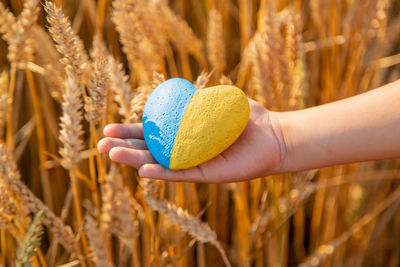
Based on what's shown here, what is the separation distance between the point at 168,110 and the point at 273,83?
24 centimetres

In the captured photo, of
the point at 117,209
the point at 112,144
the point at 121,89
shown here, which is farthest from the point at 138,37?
the point at 117,209

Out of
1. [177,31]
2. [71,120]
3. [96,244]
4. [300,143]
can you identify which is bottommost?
[96,244]

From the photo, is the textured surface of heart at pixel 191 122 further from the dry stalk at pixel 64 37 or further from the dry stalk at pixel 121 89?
the dry stalk at pixel 64 37

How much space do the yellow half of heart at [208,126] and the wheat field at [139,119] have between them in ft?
0.15

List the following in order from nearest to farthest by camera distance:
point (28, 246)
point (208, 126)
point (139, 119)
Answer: point (28, 246) → point (208, 126) → point (139, 119)

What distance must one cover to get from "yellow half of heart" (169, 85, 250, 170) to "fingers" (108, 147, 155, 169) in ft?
0.17

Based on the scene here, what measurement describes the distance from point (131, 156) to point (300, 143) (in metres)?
0.31

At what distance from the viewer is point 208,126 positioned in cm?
70

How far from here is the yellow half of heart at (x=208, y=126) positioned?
2.29ft

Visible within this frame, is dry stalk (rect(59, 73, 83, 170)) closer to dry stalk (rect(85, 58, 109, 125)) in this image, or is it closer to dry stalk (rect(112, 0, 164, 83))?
dry stalk (rect(85, 58, 109, 125))

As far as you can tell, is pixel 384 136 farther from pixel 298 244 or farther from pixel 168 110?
pixel 298 244

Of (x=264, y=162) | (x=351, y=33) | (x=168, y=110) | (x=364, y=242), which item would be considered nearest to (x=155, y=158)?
(x=168, y=110)

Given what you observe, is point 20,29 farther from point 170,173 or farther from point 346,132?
point 346,132

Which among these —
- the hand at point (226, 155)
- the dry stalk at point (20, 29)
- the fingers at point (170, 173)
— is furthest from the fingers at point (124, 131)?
the dry stalk at point (20, 29)
